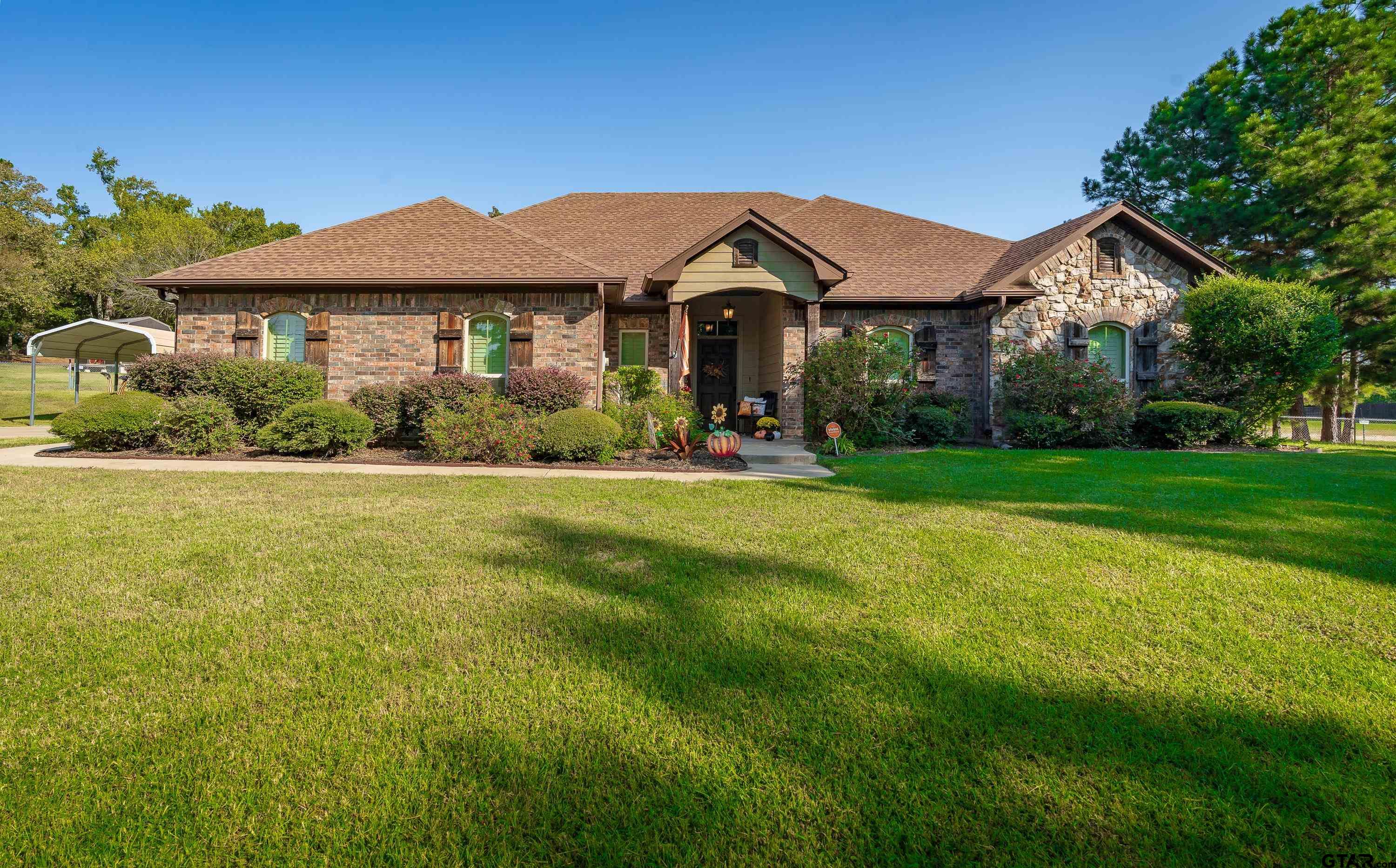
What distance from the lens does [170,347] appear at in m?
16.0

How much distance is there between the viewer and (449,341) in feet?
41.7

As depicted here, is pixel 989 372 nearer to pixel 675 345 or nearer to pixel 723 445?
pixel 675 345

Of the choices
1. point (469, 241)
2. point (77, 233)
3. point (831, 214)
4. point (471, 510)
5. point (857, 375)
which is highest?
point (77, 233)

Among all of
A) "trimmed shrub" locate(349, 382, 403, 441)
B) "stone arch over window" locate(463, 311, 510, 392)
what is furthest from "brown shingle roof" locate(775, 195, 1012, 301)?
"trimmed shrub" locate(349, 382, 403, 441)

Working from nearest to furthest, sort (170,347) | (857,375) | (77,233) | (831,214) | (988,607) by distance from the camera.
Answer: (988,607) → (857,375) → (170,347) → (831,214) → (77,233)

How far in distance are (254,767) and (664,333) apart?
12860 millimetres

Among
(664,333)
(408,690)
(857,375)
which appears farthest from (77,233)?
(408,690)

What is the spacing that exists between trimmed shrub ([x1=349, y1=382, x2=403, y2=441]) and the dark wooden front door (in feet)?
24.1

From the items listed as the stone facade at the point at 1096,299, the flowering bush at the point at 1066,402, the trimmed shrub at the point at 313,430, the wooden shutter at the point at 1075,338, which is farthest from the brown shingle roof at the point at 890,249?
the trimmed shrub at the point at 313,430

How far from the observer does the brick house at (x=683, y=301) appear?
12.6 meters

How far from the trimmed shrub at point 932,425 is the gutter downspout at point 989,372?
0.86 meters

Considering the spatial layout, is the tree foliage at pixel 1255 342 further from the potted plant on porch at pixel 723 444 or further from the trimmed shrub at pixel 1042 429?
the potted plant on porch at pixel 723 444

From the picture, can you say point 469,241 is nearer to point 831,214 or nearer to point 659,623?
point 831,214

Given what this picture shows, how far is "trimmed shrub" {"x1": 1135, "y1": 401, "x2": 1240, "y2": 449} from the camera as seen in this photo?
12273 mm
